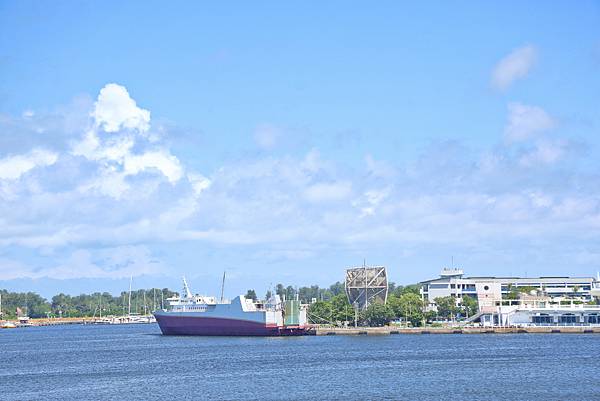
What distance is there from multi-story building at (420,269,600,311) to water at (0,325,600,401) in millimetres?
57079

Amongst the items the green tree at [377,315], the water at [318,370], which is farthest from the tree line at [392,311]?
the water at [318,370]

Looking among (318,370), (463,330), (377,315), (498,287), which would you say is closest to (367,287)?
(377,315)

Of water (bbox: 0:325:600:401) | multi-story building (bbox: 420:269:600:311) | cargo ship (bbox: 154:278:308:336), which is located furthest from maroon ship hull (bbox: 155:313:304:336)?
multi-story building (bbox: 420:269:600:311)

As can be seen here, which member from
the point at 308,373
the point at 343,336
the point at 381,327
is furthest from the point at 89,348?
the point at 308,373

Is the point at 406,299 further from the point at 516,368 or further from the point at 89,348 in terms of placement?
the point at 516,368

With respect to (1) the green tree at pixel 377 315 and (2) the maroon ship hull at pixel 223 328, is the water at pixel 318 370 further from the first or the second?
(1) the green tree at pixel 377 315

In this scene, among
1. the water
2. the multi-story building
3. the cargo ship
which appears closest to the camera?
the water

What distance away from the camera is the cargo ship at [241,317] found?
119 meters

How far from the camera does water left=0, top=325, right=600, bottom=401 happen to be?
57.7 meters

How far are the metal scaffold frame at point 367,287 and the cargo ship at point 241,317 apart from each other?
2073 centimetres

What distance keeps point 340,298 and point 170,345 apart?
49.3 m

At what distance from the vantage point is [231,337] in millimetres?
120875

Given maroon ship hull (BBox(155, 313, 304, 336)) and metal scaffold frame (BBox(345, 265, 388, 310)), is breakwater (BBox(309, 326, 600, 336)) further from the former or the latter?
metal scaffold frame (BBox(345, 265, 388, 310))

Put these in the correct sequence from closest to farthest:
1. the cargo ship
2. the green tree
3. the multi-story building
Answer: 1. the cargo ship
2. the green tree
3. the multi-story building
